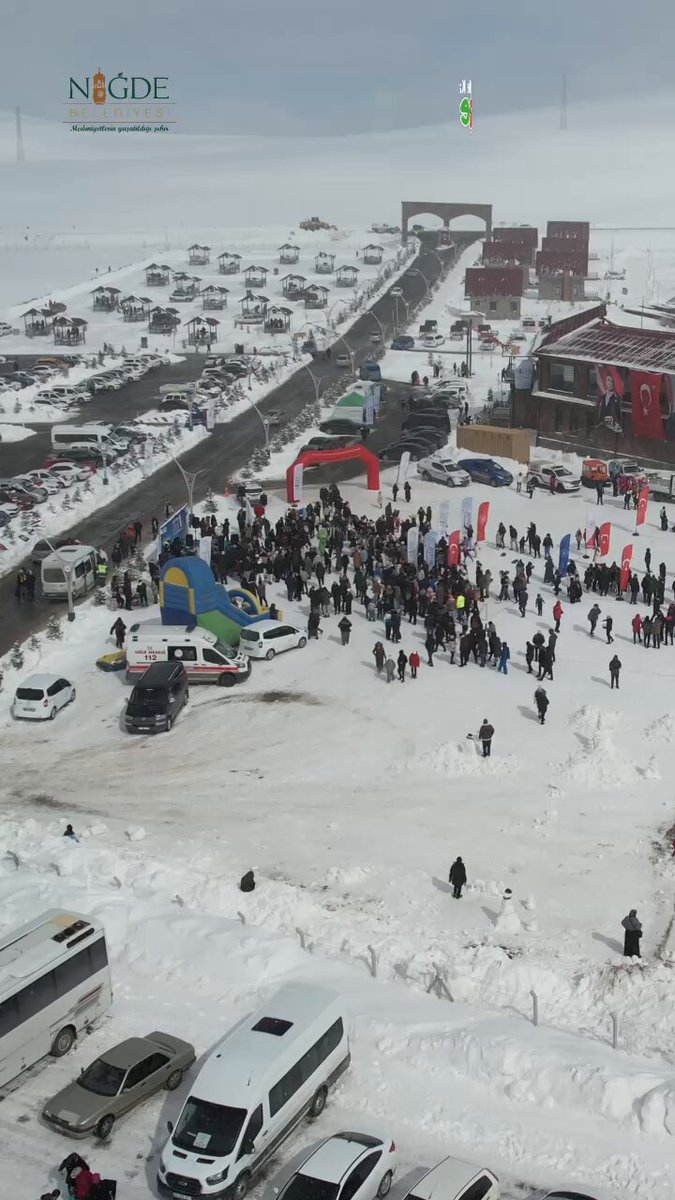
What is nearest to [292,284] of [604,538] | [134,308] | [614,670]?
[134,308]

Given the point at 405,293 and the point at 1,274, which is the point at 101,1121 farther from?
the point at 1,274

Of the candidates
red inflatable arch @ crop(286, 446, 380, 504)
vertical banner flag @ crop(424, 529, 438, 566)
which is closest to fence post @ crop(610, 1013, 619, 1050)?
vertical banner flag @ crop(424, 529, 438, 566)

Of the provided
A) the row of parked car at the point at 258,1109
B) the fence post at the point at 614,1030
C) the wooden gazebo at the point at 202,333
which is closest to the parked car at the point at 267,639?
the row of parked car at the point at 258,1109

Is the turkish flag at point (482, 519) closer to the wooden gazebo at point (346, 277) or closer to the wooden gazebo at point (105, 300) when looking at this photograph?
the wooden gazebo at point (105, 300)

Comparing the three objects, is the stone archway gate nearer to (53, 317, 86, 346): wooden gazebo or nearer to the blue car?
(53, 317, 86, 346): wooden gazebo

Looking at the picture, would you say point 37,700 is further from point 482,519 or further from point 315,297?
point 315,297
